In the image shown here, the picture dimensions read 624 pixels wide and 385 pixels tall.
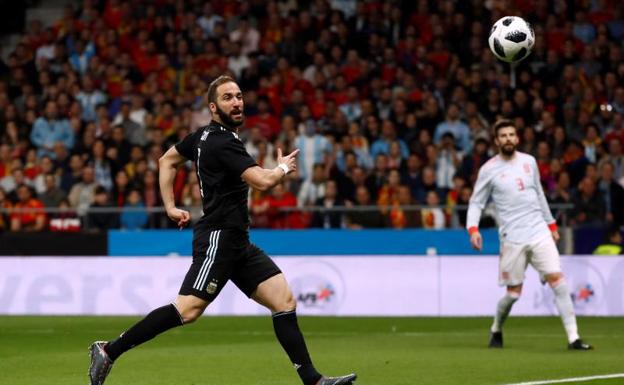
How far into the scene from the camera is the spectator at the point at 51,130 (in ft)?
78.4

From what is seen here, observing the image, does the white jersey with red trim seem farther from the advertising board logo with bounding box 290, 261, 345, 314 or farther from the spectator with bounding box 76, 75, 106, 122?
the spectator with bounding box 76, 75, 106, 122

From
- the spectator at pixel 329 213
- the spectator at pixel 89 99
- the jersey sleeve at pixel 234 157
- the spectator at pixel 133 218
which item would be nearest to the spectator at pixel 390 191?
the spectator at pixel 329 213

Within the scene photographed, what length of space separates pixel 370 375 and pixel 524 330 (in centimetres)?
574

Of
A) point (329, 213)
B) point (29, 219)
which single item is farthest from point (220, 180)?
point (29, 219)

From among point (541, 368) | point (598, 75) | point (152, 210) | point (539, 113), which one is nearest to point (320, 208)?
point (152, 210)

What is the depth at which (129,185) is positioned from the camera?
21938 mm

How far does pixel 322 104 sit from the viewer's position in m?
23.3

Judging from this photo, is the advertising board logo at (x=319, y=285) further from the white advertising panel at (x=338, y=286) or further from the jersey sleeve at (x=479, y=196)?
the jersey sleeve at (x=479, y=196)

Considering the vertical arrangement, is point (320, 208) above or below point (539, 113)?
below

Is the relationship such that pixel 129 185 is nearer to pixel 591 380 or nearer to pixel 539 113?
pixel 539 113

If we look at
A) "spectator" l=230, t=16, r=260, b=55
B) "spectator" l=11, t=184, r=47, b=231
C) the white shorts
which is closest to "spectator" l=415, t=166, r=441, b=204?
"spectator" l=230, t=16, r=260, b=55

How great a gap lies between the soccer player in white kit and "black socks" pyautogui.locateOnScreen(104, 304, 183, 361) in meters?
4.96

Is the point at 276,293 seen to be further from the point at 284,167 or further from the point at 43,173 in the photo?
the point at 43,173

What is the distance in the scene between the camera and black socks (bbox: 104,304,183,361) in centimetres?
878
